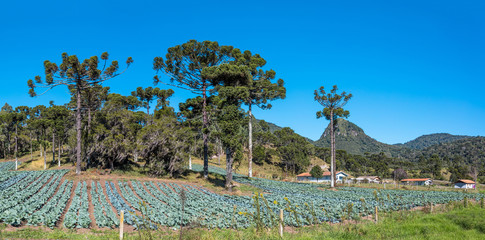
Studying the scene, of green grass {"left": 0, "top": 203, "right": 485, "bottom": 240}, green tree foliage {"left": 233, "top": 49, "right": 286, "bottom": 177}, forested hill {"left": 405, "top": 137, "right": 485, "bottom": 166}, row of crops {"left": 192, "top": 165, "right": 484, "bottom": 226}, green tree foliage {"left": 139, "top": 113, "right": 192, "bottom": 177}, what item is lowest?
forested hill {"left": 405, "top": 137, "right": 485, "bottom": 166}

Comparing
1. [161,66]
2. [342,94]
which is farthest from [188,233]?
[342,94]

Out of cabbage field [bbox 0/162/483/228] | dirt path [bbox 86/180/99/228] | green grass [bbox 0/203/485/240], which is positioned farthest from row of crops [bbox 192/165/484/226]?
dirt path [bbox 86/180/99/228]

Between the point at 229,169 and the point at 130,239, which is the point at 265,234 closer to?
the point at 130,239

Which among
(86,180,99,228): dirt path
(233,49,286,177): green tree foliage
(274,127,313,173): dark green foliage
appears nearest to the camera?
(86,180,99,228): dirt path

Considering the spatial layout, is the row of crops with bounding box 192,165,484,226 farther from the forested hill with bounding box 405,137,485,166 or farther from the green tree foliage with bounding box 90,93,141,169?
the forested hill with bounding box 405,137,485,166

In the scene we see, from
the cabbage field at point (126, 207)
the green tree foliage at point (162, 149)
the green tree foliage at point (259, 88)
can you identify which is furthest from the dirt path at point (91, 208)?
the green tree foliage at point (259, 88)

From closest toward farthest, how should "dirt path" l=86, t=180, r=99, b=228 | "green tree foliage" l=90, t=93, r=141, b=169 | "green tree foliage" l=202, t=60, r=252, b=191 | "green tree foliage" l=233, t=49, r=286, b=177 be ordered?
"dirt path" l=86, t=180, r=99, b=228
"green tree foliage" l=202, t=60, r=252, b=191
"green tree foliage" l=90, t=93, r=141, b=169
"green tree foliage" l=233, t=49, r=286, b=177

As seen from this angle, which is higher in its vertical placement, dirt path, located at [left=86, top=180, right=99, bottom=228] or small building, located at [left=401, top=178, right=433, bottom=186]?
dirt path, located at [left=86, top=180, right=99, bottom=228]

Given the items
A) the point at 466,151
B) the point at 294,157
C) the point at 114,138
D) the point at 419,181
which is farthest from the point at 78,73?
the point at 466,151

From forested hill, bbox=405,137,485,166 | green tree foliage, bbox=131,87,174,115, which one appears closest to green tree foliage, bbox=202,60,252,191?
green tree foliage, bbox=131,87,174,115

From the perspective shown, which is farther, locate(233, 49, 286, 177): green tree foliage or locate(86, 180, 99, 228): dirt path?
locate(233, 49, 286, 177): green tree foliage

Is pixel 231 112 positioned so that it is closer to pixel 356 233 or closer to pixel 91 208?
pixel 91 208

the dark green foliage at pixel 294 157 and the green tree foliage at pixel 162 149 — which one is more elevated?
the green tree foliage at pixel 162 149

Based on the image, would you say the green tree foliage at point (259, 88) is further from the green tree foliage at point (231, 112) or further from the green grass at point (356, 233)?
the green grass at point (356, 233)
